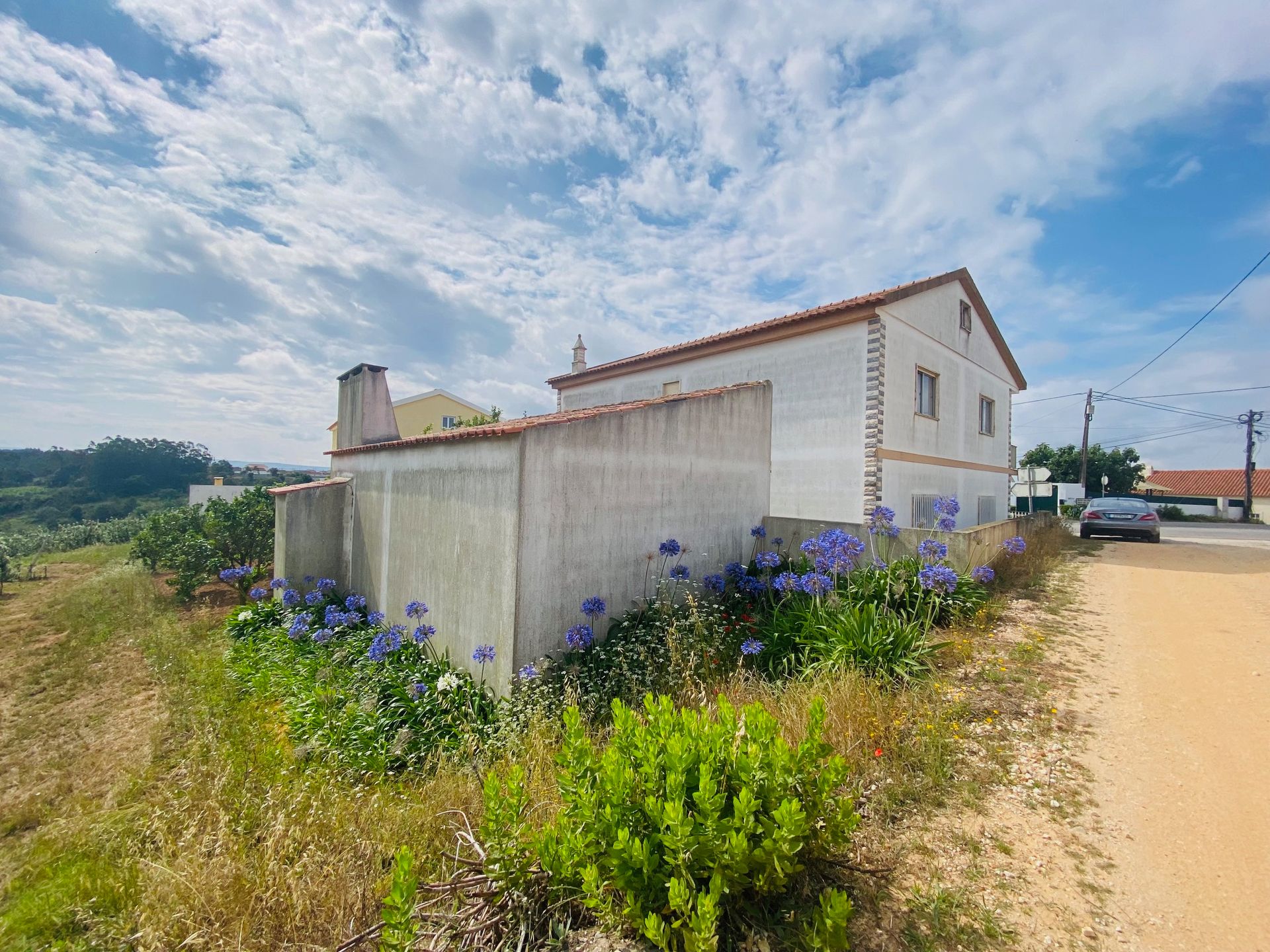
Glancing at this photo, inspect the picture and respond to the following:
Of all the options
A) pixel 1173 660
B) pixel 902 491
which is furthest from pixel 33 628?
pixel 1173 660

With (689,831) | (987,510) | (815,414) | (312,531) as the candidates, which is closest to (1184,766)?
(689,831)

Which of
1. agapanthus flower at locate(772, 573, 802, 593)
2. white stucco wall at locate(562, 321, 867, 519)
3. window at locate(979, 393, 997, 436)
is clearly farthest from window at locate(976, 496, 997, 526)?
agapanthus flower at locate(772, 573, 802, 593)

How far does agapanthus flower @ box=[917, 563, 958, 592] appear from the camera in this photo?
5566 millimetres

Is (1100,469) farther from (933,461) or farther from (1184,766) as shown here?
(1184,766)

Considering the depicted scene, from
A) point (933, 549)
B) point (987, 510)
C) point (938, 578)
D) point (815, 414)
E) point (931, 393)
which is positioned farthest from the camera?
point (987, 510)

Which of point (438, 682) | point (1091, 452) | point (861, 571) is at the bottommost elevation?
point (438, 682)

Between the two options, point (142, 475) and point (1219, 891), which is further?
point (142, 475)

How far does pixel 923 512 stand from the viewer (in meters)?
12.1

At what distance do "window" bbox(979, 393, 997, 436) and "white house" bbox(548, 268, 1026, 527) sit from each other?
72 cm

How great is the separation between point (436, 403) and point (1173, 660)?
31655 millimetres

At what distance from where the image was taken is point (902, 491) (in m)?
11.1

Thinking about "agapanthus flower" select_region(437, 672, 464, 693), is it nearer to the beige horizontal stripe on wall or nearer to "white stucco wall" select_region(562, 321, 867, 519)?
"white stucco wall" select_region(562, 321, 867, 519)

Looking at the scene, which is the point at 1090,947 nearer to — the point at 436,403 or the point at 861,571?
the point at 861,571

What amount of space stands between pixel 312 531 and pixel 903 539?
35.0ft
